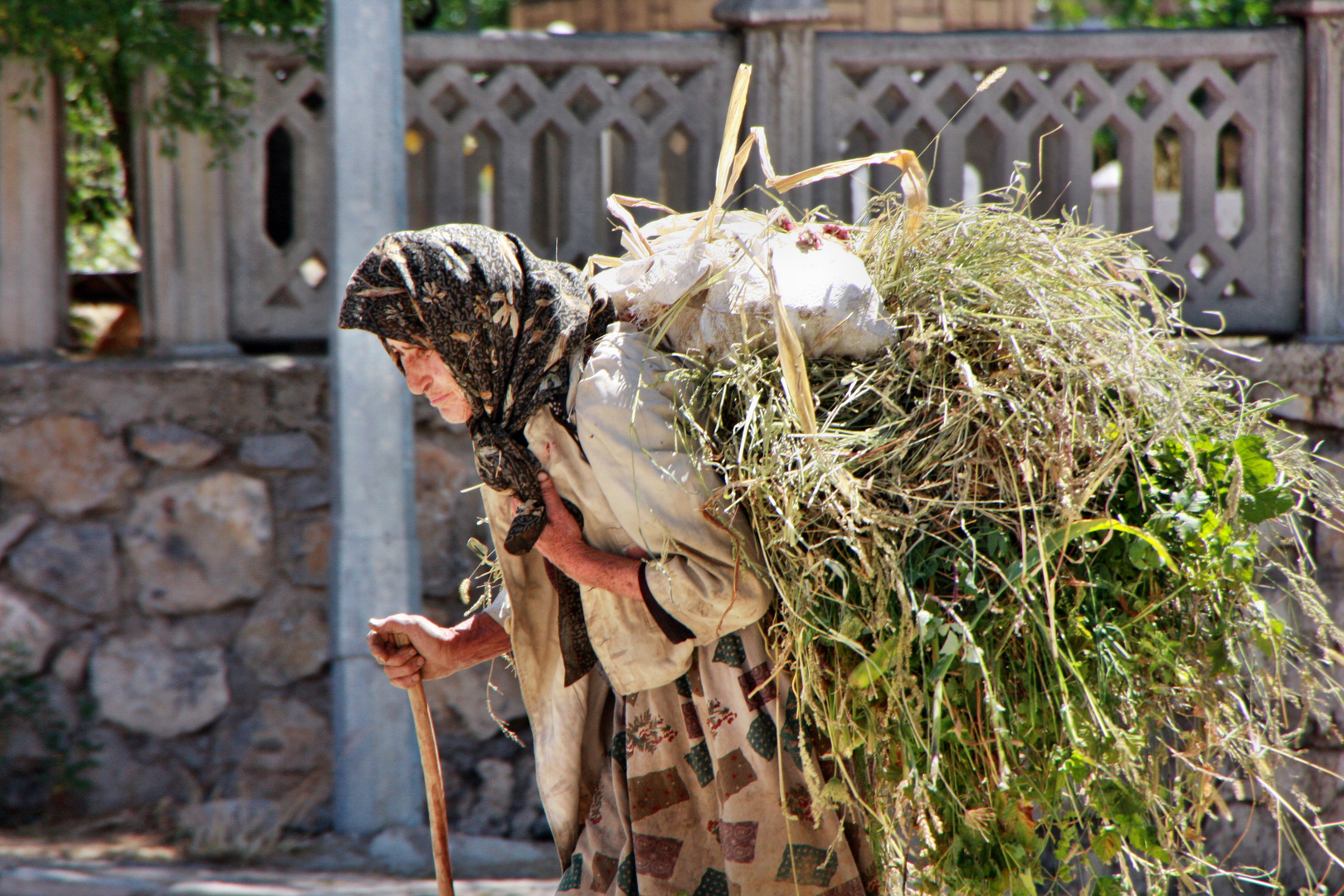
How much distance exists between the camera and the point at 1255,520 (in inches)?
68.9

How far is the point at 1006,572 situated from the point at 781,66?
8.60 ft

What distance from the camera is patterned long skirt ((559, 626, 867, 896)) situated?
1891 millimetres

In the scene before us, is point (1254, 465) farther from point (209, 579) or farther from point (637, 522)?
point (209, 579)

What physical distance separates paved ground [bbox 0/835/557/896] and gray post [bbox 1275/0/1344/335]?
301 centimetres

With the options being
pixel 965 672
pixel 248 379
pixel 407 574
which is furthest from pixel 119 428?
pixel 965 672

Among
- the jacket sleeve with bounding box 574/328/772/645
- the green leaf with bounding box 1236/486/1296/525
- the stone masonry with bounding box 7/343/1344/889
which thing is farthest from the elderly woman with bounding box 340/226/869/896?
the stone masonry with bounding box 7/343/1344/889

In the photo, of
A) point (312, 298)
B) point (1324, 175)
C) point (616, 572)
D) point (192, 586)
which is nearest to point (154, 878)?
point (192, 586)

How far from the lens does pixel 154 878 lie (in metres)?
3.32

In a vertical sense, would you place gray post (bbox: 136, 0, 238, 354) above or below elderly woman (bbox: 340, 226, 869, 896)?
above

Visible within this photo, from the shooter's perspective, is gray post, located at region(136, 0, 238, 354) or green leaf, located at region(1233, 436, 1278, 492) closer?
green leaf, located at region(1233, 436, 1278, 492)

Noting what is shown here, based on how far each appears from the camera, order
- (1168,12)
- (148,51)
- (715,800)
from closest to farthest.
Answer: (715,800) → (148,51) → (1168,12)

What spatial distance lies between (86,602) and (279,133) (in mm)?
1892

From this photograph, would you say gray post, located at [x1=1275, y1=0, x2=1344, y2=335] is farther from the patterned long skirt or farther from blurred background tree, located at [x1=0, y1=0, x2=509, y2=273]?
blurred background tree, located at [x1=0, y1=0, x2=509, y2=273]

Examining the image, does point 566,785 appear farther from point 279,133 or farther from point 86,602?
point 279,133
